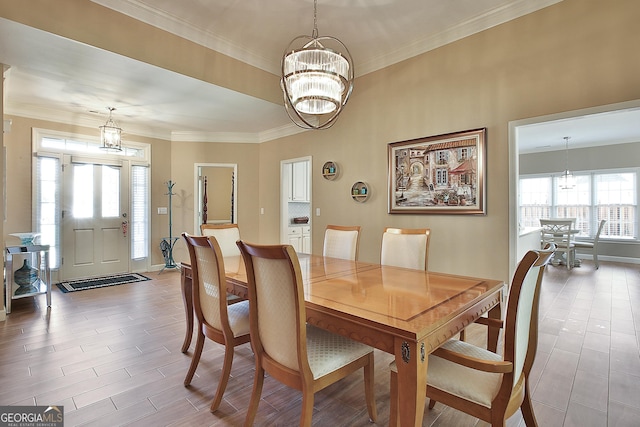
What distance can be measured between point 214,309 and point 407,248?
1583mm

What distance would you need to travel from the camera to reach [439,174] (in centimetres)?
350

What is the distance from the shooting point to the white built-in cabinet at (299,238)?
237 inches

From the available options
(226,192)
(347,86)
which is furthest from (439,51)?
(226,192)

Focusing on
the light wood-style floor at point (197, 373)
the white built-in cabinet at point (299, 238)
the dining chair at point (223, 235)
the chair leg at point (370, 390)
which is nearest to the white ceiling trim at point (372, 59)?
the dining chair at point (223, 235)

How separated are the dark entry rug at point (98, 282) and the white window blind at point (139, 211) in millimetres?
509

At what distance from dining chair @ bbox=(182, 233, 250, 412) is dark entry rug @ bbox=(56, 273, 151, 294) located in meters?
3.52

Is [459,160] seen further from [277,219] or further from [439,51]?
[277,219]

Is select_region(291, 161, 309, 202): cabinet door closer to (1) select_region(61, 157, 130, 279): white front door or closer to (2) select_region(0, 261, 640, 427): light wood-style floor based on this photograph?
(1) select_region(61, 157, 130, 279): white front door

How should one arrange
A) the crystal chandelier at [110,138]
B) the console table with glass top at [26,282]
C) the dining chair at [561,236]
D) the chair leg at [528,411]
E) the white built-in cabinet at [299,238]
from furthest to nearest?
1. the white built-in cabinet at [299,238]
2. the dining chair at [561,236]
3. the crystal chandelier at [110,138]
4. the console table with glass top at [26,282]
5. the chair leg at [528,411]

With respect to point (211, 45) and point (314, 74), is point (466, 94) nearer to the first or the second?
point (314, 74)

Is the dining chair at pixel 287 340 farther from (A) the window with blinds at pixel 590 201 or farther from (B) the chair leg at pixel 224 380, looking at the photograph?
(A) the window with blinds at pixel 590 201

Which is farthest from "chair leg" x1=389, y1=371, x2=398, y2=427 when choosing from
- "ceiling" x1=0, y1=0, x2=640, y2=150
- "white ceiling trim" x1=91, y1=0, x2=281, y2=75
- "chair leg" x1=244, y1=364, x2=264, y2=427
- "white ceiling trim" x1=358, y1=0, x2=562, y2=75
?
"white ceiling trim" x1=91, y1=0, x2=281, y2=75

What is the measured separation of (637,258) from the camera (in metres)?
6.54

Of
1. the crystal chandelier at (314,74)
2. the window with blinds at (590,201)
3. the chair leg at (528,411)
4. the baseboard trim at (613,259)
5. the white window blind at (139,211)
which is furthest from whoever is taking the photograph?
the window with blinds at (590,201)
